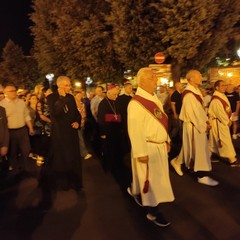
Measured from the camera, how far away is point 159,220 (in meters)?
4.75

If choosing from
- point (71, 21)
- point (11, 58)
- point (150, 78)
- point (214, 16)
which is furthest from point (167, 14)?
point (11, 58)

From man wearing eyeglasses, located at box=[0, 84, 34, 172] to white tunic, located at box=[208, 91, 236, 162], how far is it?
404 centimetres

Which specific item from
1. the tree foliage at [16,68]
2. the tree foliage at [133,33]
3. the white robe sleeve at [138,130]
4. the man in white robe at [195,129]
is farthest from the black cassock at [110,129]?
the tree foliage at [16,68]

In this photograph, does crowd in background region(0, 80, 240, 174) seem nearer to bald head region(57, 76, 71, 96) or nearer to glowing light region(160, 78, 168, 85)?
bald head region(57, 76, 71, 96)

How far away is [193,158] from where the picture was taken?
6258mm

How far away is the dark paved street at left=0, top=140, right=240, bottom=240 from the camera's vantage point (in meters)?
4.49

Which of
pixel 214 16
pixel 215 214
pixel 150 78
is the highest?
pixel 214 16

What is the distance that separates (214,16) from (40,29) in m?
8.72

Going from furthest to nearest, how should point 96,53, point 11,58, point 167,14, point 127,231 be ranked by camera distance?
point 11,58
point 96,53
point 167,14
point 127,231

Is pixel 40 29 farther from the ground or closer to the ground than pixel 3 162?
farther from the ground

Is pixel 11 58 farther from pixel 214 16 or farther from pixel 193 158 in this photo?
pixel 193 158

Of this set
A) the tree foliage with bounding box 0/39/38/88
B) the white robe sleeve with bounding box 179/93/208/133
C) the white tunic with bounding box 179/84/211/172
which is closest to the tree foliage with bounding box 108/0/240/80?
the white tunic with bounding box 179/84/211/172

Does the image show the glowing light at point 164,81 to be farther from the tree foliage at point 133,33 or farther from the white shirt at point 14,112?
the white shirt at point 14,112

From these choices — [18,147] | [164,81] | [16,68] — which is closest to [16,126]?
[18,147]
